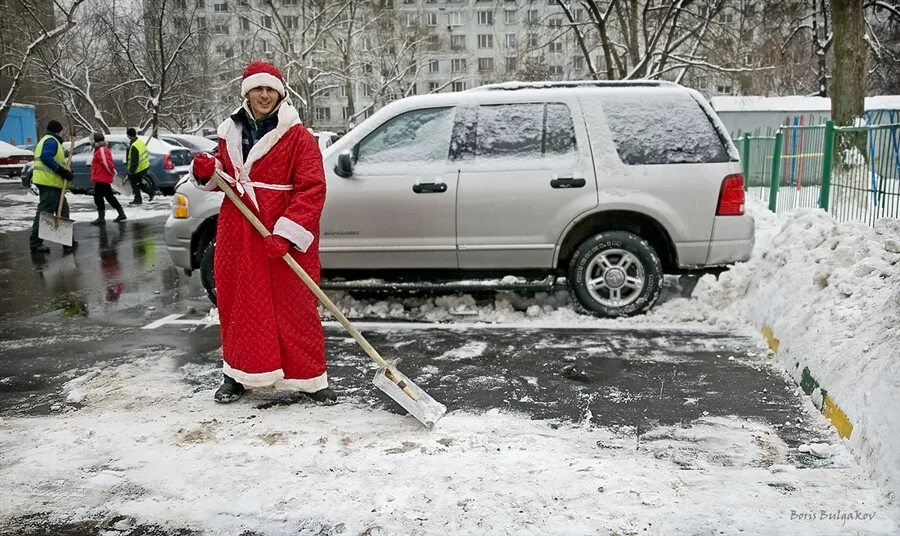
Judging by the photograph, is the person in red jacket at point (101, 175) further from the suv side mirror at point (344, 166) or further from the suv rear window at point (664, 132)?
the suv rear window at point (664, 132)

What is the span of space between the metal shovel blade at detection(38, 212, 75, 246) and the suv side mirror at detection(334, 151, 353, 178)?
6.49m

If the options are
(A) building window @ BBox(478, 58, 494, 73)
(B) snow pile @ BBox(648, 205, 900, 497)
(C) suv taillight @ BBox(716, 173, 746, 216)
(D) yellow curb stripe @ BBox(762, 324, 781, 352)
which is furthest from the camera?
(A) building window @ BBox(478, 58, 494, 73)

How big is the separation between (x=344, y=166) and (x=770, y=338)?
11.4ft

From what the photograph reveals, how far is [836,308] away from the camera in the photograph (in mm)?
4359

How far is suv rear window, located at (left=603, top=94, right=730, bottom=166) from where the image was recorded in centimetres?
583

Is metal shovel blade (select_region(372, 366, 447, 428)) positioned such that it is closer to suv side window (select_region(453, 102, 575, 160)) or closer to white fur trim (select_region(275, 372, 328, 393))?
white fur trim (select_region(275, 372, 328, 393))

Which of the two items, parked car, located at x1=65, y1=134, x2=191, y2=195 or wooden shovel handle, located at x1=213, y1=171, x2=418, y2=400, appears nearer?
wooden shovel handle, located at x1=213, y1=171, x2=418, y2=400

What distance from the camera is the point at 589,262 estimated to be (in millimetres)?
5910

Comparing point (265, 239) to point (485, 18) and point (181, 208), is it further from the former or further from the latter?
point (485, 18)

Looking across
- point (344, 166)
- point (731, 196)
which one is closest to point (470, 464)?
point (344, 166)

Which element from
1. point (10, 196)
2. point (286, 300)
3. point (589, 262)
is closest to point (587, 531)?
point (286, 300)

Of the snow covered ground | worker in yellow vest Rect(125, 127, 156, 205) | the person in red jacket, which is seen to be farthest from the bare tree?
the snow covered ground

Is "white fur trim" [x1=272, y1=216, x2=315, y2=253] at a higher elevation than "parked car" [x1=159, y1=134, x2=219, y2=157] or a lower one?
lower

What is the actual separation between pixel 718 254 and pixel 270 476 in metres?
4.08
